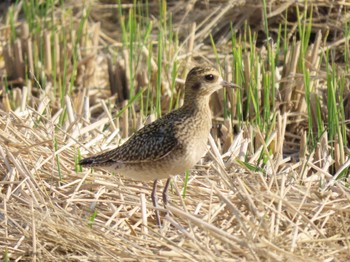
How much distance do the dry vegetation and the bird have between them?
0.13m

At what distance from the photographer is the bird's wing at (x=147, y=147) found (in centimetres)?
596

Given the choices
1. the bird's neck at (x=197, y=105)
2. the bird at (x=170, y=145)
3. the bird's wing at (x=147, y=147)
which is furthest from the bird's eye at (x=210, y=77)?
the bird's wing at (x=147, y=147)

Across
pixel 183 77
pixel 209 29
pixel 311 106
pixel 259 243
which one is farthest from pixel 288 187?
pixel 209 29

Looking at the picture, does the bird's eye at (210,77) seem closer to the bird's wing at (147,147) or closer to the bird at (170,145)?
the bird at (170,145)

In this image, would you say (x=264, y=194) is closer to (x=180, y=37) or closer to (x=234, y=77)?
(x=234, y=77)

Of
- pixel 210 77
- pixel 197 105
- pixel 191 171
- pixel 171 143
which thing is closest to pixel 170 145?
pixel 171 143

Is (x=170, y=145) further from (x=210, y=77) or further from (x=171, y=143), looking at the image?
(x=210, y=77)

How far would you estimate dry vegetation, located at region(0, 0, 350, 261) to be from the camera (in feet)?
17.3

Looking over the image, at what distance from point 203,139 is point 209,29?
171 inches

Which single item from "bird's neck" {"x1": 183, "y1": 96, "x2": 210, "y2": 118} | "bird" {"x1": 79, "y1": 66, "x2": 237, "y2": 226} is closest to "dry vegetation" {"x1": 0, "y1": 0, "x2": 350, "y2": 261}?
"bird" {"x1": 79, "y1": 66, "x2": 237, "y2": 226}

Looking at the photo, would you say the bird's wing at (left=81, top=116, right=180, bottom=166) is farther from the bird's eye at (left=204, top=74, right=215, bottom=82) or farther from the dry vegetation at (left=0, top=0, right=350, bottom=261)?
the bird's eye at (left=204, top=74, right=215, bottom=82)

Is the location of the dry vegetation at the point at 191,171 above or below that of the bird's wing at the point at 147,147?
below

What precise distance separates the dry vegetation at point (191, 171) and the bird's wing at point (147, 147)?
177 millimetres

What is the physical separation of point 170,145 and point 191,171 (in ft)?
2.75
